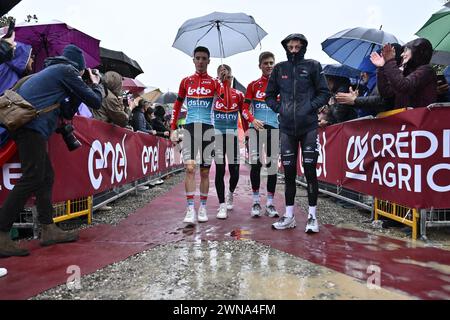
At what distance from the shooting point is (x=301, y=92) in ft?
14.0

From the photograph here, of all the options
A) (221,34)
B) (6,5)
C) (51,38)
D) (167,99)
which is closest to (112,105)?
(51,38)

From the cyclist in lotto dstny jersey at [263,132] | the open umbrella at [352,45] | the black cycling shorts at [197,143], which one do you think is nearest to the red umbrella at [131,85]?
the open umbrella at [352,45]

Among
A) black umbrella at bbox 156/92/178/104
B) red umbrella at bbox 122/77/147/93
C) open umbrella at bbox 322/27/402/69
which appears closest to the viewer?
open umbrella at bbox 322/27/402/69

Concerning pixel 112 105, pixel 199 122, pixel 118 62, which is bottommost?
pixel 199 122

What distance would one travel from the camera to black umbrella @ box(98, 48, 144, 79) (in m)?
9.45

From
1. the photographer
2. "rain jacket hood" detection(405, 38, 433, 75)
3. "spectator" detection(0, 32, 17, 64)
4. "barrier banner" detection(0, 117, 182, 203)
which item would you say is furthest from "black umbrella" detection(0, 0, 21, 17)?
"rain jacket hood" detection(405, 38, 433, 75)

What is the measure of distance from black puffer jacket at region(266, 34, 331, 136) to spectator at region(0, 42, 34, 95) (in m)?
3.10

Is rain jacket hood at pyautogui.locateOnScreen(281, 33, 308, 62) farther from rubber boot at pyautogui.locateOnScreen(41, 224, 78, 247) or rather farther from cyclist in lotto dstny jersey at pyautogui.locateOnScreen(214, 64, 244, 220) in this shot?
rubber boot at pyautogui.locateOnScreen(41, 224, 78, 247)

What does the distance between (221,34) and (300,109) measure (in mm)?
2630

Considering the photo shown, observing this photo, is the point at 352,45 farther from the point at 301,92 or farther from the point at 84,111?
the point at 84,111

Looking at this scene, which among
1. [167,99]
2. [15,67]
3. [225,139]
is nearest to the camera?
[15,67]

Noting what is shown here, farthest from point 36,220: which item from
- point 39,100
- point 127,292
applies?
point 127,292
